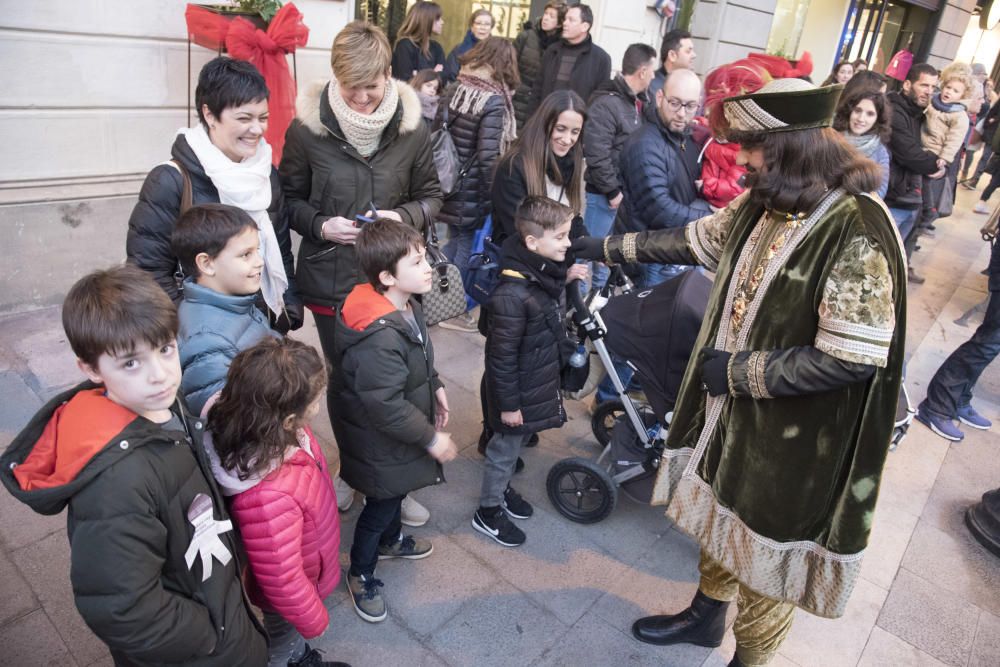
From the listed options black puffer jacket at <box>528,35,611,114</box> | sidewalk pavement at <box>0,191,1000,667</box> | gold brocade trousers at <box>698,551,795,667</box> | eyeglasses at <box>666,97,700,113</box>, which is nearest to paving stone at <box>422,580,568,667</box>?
sidewalk pavement at <box>0,191,1000,667</box>

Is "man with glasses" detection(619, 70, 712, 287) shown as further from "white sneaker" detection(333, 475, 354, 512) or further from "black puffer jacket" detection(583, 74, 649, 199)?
"white sneaker" detection(333, 475, 354, 512)

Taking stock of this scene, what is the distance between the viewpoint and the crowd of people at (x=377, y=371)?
1571 millimetres

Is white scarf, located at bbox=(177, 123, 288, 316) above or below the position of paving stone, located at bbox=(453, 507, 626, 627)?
above

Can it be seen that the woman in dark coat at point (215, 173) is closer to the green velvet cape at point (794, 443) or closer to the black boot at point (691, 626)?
the green velvet cape at point (794, 443)

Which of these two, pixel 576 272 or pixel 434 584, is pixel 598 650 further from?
pixel 576 272

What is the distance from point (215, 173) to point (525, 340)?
4.67 ft

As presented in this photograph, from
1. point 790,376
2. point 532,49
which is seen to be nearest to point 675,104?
point 790,376

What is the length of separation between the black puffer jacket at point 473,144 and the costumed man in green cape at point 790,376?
2.48m

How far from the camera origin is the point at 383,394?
237 centimetres

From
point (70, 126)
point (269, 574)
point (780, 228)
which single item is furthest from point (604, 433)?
point (70, 126)

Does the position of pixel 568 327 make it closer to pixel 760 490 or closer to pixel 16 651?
pixel 760 490

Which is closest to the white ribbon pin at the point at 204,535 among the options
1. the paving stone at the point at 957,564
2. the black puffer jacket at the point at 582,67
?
the paving stone at the point at 957,564

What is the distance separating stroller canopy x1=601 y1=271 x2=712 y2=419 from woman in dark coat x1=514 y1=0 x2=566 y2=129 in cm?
437

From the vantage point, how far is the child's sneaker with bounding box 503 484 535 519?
135 inches
